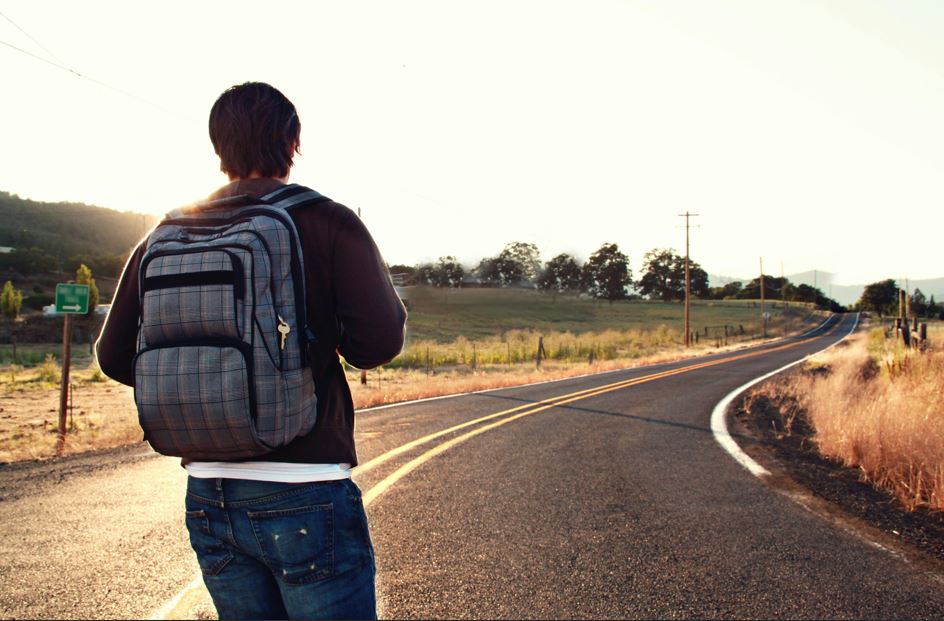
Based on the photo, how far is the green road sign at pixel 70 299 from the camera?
9047 mm

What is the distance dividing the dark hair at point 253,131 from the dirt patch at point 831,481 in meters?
4.77

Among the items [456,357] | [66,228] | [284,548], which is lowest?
[456,357]

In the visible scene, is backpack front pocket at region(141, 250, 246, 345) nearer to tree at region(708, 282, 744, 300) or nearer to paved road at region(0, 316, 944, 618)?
paved road at region(0, 316, 944, 618)

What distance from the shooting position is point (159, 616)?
128 inches

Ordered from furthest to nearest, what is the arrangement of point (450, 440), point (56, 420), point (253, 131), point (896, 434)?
point (56, 420) → point (450, 440) → point (896, 434) → point (253, 131)

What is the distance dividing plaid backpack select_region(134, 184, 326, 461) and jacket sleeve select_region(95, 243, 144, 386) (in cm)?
21

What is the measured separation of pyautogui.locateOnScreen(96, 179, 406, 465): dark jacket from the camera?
5.53 feet

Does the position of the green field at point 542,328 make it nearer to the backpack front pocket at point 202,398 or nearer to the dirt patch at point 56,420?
the dirt patch at point 56,420

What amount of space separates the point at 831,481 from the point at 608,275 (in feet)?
397

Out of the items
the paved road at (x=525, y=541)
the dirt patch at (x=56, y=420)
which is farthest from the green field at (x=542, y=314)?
the paved road at (x=525, y=541)

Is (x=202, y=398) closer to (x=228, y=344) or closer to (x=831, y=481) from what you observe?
(x=228, y=344)

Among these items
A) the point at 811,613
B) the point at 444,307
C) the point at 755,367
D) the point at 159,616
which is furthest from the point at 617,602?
the point at 444,307

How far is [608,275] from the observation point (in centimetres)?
12506

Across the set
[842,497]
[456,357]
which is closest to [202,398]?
[842,497]
